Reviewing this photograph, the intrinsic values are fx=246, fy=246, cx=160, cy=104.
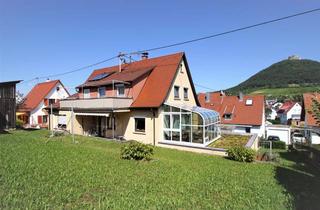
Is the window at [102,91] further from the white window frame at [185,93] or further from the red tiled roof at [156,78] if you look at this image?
the white window frame at [185,93]

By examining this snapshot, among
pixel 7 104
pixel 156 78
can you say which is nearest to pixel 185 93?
pixel 156 78

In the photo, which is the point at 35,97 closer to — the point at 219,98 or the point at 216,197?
the point at 219,98

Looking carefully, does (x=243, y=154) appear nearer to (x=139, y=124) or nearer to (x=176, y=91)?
(x=139, y=124)

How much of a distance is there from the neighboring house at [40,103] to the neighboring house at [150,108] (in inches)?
629

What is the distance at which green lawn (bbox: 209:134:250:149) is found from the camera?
20422 mm

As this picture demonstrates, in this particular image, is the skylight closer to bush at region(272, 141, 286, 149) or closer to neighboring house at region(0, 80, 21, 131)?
bush at region(272, 141, 286, 149)

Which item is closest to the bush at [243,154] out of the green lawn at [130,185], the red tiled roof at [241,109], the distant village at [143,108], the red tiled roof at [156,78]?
the green lawn at [130,185]

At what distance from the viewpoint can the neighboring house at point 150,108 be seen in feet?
67.3

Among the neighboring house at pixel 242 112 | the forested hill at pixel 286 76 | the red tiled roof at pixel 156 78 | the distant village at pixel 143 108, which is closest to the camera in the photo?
the distant village at pixel 143 108

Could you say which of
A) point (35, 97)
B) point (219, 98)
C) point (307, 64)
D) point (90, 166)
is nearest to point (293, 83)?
point (307, 64)

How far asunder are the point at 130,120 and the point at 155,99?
333 cm

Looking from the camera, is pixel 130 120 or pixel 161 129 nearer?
pixel 161 129

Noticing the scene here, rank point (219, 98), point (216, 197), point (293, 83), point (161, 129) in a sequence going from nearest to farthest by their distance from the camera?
point (216, 197)
point (161, 129)
point (219, 98)
point (293, 83)

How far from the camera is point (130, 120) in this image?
23.4 metres
